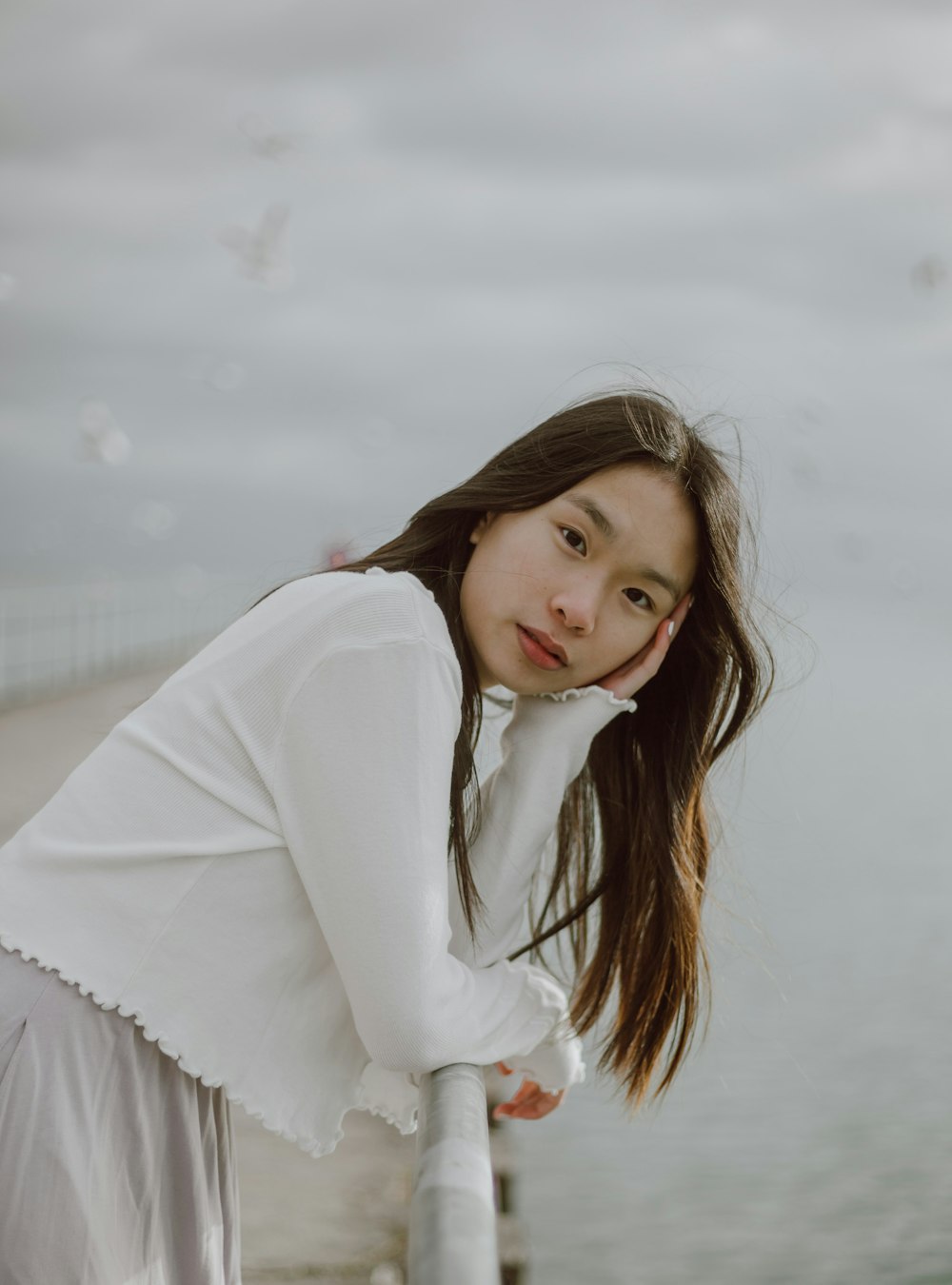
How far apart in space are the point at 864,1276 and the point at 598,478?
13590 millimetres

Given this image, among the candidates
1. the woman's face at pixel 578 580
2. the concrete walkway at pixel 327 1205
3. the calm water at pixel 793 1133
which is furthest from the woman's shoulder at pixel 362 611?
the calm water at pixel 793 1133

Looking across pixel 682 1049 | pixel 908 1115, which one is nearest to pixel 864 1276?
pixel 908 1115

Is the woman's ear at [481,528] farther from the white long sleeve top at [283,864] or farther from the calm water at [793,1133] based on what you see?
the calm water at [793,1133]

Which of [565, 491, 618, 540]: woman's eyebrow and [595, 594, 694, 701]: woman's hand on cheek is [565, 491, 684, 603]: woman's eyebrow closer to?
[565, 491, 618, 540]: woman's eyebrow

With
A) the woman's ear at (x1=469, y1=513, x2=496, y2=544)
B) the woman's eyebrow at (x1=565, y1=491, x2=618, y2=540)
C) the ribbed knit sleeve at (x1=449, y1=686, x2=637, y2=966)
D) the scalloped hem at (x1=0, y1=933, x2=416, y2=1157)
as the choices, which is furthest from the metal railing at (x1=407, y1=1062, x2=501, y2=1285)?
the woman's ear at (x1=469, y1=513, x2=496, y2=544)

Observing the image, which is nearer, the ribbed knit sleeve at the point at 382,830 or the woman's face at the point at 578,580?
the ribbed knit sleeve at the point at 382,830

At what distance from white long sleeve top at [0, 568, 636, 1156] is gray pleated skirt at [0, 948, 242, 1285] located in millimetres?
41

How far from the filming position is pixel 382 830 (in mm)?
1506

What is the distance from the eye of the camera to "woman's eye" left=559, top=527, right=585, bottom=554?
187 centimetres

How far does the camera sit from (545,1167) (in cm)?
1324

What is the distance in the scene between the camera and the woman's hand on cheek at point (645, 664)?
2.03 metres

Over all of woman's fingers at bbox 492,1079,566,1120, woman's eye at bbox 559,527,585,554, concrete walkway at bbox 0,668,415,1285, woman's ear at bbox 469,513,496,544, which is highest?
woman's ear at bbox 469,513,496,544

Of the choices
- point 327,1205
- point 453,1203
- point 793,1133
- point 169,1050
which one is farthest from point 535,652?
point 793,1133

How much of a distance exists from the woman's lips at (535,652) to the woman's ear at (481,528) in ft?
0.70
